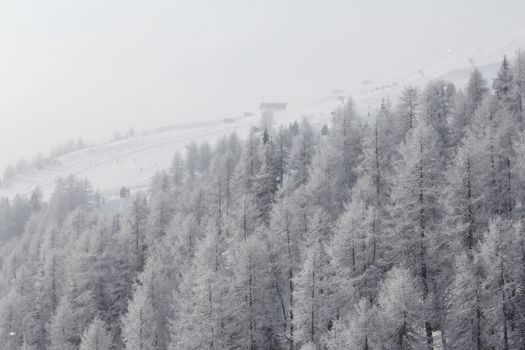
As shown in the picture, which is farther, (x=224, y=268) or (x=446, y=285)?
(x=224, y=268)

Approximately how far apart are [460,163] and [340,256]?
13233mm

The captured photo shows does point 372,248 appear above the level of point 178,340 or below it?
above

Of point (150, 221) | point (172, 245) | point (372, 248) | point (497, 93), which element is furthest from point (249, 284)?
point (497, 93)

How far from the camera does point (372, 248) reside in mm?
43844

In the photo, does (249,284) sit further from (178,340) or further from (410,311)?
(410,311)

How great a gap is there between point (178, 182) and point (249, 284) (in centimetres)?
8579

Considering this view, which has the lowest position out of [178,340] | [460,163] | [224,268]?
[178,340]

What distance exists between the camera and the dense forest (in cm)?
3628

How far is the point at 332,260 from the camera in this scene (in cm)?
4381

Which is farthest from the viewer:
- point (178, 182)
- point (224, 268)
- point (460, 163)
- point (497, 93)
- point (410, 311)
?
point (178, 182)

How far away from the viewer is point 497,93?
2918 inches

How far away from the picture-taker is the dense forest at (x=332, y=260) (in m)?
36.3

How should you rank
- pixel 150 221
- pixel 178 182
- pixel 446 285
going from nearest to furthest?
pixel 446 285, pixel 150 221, pixel 178 182

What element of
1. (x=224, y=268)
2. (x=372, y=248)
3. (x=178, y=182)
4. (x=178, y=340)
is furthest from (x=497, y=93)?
(x=178, y=182)
